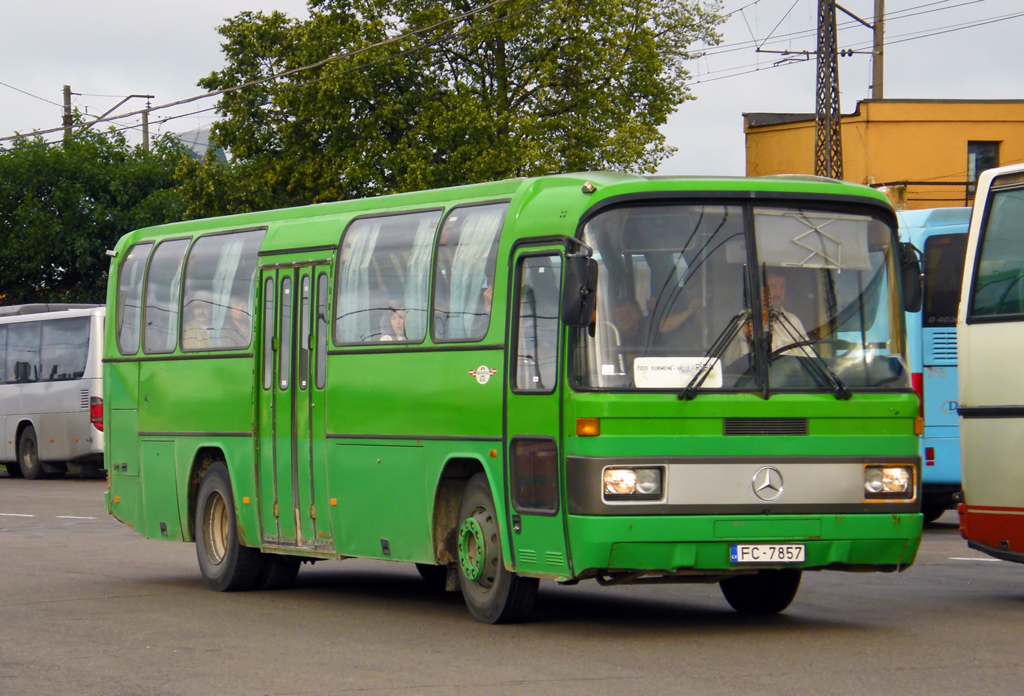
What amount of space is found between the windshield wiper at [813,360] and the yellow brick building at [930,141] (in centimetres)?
3814

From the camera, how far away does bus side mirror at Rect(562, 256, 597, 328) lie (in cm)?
945

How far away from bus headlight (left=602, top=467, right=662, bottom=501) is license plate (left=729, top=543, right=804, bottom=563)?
0.58 metres

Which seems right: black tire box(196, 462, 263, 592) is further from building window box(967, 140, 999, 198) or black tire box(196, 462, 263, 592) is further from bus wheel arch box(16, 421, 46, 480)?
building window box(967, 140, 999, 198)

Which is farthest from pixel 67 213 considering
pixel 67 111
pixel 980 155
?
pixel 980 155

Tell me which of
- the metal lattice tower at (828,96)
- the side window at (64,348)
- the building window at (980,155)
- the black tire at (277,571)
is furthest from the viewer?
the building window at (980,155)

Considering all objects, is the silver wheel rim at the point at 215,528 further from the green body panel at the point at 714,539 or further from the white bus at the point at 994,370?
the white bus at the point at 994,370

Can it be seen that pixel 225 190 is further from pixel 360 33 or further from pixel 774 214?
pixel 774 214

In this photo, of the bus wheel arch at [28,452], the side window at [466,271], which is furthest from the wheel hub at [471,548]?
the bus wheel arch at [28,452]

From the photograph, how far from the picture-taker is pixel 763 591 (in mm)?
11141

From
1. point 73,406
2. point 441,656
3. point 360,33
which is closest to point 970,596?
point 441,656

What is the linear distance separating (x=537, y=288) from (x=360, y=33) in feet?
114

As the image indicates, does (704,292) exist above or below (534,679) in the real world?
above

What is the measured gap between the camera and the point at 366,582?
14.1 metres

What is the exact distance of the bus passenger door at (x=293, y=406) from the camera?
12547 millimetres
